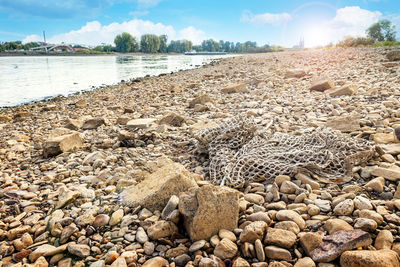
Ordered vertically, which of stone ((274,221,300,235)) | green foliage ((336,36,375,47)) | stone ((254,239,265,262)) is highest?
green foliage ((336,36,375,47))

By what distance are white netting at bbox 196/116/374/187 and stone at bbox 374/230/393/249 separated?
3.11 feet

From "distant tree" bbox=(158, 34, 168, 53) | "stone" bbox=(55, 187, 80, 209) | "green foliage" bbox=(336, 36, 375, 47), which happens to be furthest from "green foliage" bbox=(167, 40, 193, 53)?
"stone" bbox=(55, 187, 80, 209)

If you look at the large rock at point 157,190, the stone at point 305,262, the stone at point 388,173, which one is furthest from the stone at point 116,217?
the stone at point 388,173

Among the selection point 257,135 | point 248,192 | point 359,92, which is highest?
point 359,92

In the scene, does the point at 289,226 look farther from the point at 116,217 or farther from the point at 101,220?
the point at 101,220

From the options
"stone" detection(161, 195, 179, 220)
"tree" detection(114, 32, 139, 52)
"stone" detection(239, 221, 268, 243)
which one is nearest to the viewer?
"stone" detection(239, 221, 268, 243)

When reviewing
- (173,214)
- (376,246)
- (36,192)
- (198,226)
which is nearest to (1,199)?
(36,192)

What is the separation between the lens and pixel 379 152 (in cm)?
287

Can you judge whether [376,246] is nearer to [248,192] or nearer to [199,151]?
[248,192]

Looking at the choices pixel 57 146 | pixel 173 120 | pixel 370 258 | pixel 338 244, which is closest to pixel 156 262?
pixel 338 244

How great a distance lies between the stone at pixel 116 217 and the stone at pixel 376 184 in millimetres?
2409

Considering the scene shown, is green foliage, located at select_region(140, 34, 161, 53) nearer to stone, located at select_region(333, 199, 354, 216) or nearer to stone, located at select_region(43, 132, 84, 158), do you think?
stone, located at select_region(43, 132, 84, 158)

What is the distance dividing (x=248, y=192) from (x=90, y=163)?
8.27 feet

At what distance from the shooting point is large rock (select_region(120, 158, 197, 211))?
2.43m
